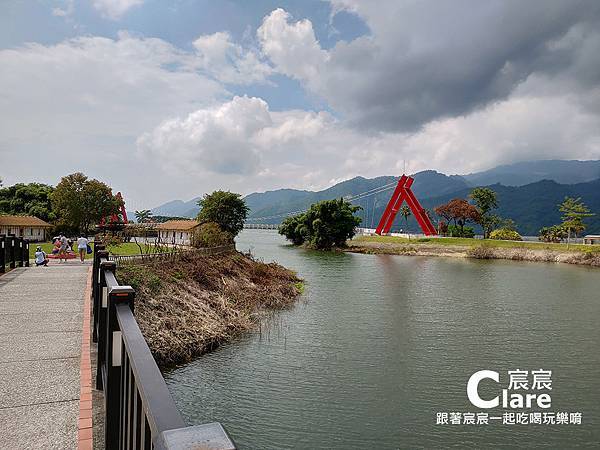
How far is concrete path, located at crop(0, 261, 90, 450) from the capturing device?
337cm

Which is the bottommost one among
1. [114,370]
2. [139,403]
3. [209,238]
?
[114,370]

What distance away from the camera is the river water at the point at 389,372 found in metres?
7.93

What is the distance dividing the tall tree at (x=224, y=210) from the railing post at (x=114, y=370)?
3512 cm

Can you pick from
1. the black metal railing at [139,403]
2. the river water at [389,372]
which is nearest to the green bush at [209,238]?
the river water at [389,372]

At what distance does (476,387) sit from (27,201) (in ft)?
167

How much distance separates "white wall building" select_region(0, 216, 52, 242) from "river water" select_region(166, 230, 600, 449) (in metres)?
29.7

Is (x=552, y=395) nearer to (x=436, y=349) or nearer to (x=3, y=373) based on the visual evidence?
(x=436, y=349)

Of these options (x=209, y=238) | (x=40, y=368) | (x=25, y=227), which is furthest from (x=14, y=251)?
(x=25, y=227)

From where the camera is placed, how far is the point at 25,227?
1521 inches

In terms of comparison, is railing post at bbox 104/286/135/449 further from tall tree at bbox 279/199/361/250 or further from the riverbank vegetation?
tall tree at bbox 279/199/361/250

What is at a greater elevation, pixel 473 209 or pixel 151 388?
pixel 473 209

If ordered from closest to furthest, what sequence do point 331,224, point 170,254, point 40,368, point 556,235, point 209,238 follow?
point 40,368 < point 170,254 < point 209,238 < point 331,224 < point 556,235

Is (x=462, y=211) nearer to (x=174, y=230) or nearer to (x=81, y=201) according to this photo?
(x=174, y=230)

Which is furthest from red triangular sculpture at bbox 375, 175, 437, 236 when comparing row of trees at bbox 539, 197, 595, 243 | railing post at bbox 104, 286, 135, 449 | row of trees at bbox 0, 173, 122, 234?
railing post at bbox 104, 286, 135, 449
